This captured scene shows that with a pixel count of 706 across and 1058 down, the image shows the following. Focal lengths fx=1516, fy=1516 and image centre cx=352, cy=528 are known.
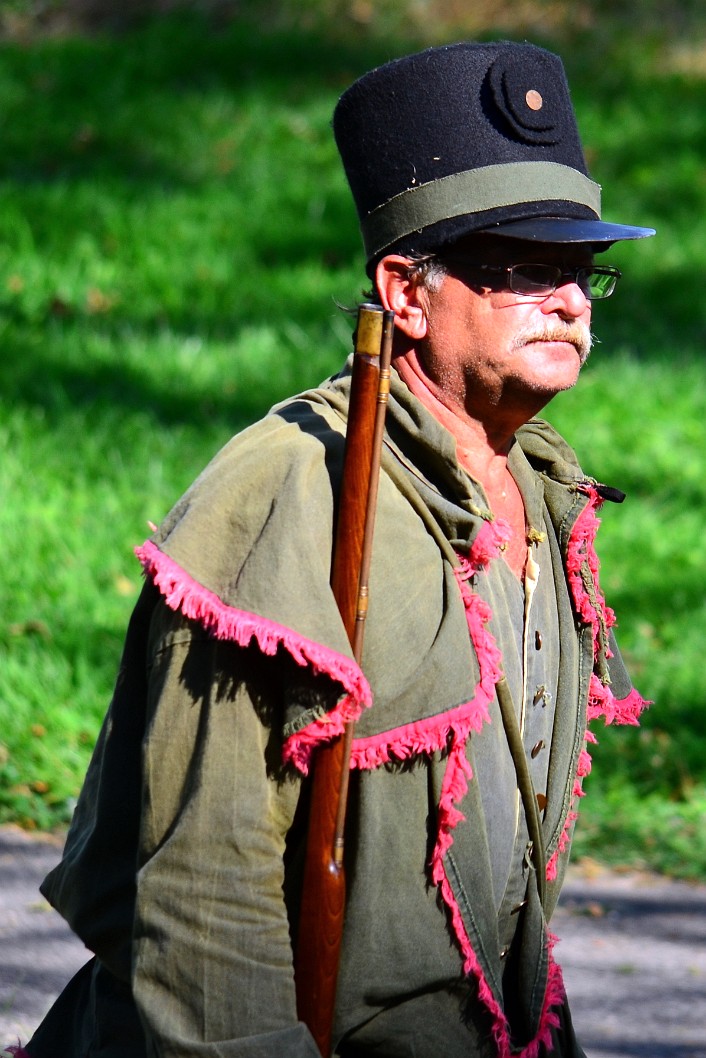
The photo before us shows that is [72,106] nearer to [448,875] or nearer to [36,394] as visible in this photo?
[36,394]

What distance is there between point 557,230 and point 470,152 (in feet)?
0.62

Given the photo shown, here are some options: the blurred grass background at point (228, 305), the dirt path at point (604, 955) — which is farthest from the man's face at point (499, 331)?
the blurred grass background at point (228, 305)

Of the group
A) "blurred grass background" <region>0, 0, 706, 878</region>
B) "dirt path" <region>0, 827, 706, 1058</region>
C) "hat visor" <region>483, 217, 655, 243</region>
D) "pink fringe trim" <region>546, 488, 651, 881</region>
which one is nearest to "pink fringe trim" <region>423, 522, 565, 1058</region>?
"pink fringe trim" <region>546, 488, 651, 881</region>

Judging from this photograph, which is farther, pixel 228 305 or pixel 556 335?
pixel 228 305

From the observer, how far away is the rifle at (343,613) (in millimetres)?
1997

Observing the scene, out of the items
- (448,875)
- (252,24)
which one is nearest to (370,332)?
(448,875)

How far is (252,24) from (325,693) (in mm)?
12253

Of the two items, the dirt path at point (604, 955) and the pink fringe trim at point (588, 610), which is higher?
the pink fringe trim at point (588, 610)

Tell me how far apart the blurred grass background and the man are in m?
2.78

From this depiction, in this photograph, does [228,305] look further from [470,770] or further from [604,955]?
[470,770]

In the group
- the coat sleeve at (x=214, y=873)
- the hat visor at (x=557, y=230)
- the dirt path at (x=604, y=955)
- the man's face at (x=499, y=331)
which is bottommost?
the dirt path at (x=604, y=955)

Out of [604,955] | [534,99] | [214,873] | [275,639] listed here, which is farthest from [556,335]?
[604,955]

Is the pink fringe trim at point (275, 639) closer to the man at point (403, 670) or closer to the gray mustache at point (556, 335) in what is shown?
the man at point (403, 670)

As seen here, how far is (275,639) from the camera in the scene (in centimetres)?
192
